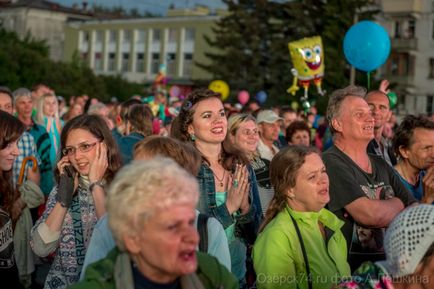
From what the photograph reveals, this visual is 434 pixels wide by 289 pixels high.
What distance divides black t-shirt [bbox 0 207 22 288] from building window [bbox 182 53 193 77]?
61026 mm

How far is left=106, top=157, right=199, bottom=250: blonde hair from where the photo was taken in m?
2.46

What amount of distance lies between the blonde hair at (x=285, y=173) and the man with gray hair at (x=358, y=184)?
362mm

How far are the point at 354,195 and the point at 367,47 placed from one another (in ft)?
16.5

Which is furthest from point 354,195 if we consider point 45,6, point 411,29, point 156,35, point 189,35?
point 45,6

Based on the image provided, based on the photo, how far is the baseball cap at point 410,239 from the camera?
2.71 metres

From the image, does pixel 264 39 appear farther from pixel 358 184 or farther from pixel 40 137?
pixel 358 184

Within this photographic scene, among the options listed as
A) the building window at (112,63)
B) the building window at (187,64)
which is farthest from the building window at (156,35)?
the building window at (112,63)

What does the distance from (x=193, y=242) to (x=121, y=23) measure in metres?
70.1

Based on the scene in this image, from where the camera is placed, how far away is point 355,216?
13.9 feet

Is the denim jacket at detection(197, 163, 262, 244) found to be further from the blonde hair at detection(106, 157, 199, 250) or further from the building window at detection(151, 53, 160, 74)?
the building window at detection(151, 53, 160, 74)

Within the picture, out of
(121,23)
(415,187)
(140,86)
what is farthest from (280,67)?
(415,187)

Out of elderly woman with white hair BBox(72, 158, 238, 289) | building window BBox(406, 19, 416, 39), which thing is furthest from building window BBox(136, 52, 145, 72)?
elderly woman with white hair BBox(72, 158, 238, 289)

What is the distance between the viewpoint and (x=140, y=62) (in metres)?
70.9

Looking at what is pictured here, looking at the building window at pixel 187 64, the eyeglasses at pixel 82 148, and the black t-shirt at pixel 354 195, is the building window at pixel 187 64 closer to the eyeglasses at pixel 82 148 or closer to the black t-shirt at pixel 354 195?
the black t-shirt at pixel 354 195
